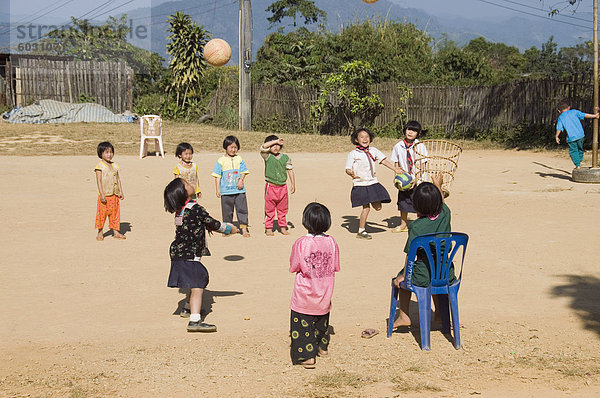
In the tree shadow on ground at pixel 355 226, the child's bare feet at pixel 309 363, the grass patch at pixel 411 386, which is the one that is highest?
the tree shadow on ground at pixel 355 226

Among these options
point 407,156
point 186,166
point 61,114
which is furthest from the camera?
point 61,114

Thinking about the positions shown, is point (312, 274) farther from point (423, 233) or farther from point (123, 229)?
point (123, 229)

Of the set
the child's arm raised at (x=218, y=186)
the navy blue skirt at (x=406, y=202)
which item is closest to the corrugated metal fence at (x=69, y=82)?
the child's arm raised at (x=218, y=186)

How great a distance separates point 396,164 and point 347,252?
65.7 inches

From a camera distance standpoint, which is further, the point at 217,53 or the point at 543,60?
the point at 543,60

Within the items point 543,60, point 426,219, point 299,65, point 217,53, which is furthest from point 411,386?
point 543,60

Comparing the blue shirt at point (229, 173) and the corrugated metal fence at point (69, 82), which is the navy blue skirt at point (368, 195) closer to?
the blue shirt at point (229, 173)

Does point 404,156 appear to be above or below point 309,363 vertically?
above

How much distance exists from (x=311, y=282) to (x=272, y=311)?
1.29 meters

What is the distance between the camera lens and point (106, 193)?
930 centimetres

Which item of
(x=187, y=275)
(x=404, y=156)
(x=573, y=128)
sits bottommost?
(x=187, y=275)

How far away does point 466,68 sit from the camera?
28172mm

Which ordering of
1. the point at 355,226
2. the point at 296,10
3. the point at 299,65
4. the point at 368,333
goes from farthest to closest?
the point at 296,10
the point at 299,65
the point at 355,226
the point at 368,333

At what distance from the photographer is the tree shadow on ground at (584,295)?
597 centimetres
